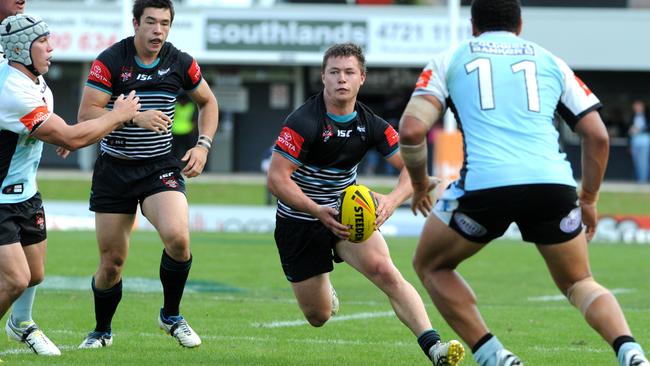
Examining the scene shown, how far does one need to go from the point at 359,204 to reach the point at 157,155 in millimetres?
1760

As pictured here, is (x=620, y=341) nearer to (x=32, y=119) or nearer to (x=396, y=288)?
(x=396, y=288)

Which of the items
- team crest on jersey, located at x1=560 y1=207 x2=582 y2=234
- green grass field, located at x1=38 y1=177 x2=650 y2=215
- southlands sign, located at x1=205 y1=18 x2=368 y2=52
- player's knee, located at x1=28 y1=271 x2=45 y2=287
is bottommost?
green grass field, located at x1=38 y1=177 x2=650 y2=215

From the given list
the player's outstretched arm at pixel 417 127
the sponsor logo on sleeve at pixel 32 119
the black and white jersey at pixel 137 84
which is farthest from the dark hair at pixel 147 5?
the player's outstretched arm at pixel 417 127

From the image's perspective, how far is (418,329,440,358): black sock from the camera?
7430mm

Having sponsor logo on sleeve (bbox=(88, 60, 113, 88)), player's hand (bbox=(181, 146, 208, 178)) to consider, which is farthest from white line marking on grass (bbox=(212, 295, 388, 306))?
sponsor logo on sleeve (bbox=(88, 60, 113, 88))

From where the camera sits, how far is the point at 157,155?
8656mm

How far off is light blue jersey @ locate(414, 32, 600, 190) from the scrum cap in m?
2.68

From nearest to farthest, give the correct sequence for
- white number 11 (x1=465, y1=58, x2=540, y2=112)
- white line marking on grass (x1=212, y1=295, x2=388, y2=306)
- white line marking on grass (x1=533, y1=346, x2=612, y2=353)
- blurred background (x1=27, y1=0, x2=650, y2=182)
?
1. white number 11 (x1=465, y1=58, x2=540, y2=112)
2. white line marking on grass (x1=533, y1=346, x2=612, y2=353)
3. white line marking on grass (x1=212, y1=295, x2=388, y2=306)
4. blurred background (x1=27, y1=0, x2=650, y2=182)

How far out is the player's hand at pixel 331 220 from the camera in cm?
770

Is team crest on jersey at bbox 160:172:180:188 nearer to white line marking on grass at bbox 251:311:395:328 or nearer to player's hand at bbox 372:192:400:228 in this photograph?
player's hand at bbox 372:192:400:228

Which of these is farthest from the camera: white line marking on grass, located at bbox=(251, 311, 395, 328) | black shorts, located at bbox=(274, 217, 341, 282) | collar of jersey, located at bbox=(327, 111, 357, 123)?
white line marking on grass, located at bbox=(251, 311, 395, 328)

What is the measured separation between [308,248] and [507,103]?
2454 millimetres

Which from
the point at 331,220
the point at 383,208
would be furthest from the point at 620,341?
the point at 331,220

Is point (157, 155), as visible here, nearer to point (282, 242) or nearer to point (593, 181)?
point (282, 242)
